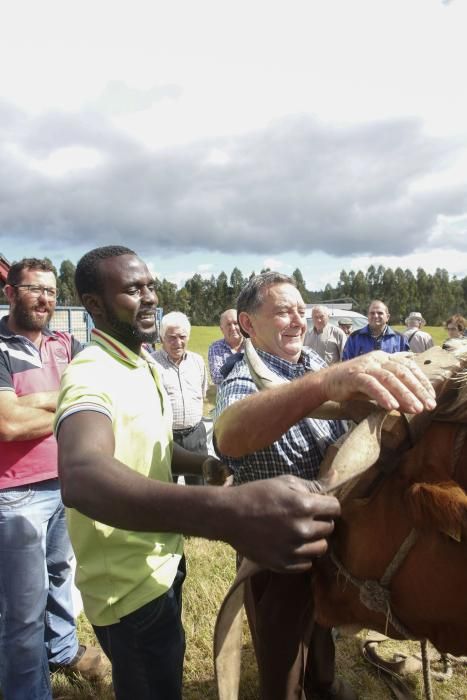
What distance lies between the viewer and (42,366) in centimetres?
291

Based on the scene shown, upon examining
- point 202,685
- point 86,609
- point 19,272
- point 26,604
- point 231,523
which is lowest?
point 202,685

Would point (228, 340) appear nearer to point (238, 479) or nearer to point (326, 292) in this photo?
point (238, 479)

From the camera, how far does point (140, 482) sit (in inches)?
40.1

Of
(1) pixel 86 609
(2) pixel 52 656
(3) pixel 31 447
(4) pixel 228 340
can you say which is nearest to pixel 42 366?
(3) pixel 31 447

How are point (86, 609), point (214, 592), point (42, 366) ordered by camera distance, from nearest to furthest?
point (86, 609) → point (42, 366) → point (214, 592)

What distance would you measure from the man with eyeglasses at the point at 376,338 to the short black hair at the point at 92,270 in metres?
6.02

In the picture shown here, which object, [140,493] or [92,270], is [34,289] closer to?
[92,270]

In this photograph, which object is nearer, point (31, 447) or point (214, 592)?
point (31, 447)

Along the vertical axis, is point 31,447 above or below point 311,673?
above

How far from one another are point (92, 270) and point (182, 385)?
142 inches

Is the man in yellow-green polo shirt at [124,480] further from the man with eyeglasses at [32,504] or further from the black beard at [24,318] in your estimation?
the black beard at [24,318]

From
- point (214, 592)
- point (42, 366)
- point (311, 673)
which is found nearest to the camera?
point (311, 673)

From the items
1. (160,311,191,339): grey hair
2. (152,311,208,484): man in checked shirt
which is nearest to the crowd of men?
(152,311,208,484): man in checked shirt

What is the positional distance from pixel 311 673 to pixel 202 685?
0.84 m
